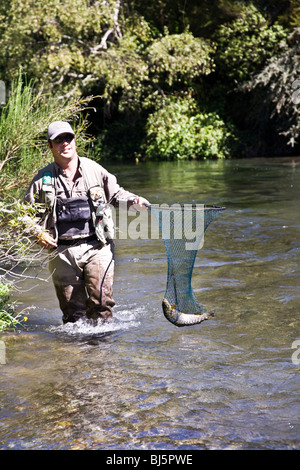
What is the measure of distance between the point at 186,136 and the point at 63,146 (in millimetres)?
21220

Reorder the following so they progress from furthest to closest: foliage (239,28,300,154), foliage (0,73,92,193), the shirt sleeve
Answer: foliage (239,28,300,154)
foliage (0,73,92,193)
the shirt sleeve

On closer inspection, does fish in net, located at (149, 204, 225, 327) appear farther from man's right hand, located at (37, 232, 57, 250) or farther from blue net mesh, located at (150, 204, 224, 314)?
man's right hand, located at (37, 232, 57, 250)

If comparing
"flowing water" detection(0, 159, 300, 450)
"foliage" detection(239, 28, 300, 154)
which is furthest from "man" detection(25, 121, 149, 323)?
"foliage" detection(239, 28, 300, 154)

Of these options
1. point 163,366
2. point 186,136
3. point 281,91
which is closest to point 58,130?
point 163,366

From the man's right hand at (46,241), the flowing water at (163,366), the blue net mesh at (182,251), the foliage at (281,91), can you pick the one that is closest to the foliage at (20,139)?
the flowing water at (163,366)

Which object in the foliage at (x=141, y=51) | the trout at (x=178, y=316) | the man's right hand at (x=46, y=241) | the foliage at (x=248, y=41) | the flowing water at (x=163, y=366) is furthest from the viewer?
the foliage at (x=248, y=41)

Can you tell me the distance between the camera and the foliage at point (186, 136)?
26.5 m

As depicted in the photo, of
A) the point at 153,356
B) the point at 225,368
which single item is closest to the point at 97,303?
the point at 153,356

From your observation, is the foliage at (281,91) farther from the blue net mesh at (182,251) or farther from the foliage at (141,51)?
the blue net mesh at (182,251)

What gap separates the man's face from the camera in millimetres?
5867

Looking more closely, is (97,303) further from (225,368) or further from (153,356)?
(225,368)

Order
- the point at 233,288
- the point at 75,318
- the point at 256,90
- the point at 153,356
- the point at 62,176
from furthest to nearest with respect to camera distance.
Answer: the point at 256,90 → the point at 233,288 → the point at 75,318 → the point at 62,176 → the point at 153,356
